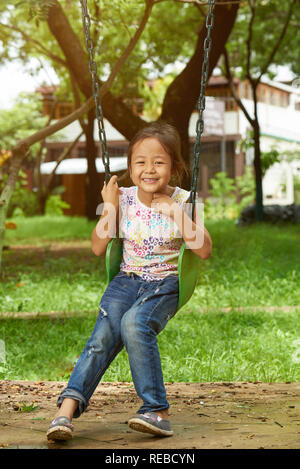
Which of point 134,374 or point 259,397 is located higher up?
point 134,374

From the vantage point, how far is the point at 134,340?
3141 millimetres

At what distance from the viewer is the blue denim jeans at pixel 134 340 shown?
3143mm

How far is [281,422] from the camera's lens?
342 centimetres

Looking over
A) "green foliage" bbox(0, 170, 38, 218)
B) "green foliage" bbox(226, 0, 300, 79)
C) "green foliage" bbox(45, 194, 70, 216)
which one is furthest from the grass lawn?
"green foliage" bbox(45, 194, 70, 216)

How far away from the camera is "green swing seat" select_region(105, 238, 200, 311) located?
327cm

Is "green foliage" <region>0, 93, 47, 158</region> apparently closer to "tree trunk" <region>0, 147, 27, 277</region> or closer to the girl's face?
"tree trunk" <region>0, 147, 27, 277</region>

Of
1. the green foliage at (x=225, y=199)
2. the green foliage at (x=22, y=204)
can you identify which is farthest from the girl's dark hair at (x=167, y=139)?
the green foliage at (x=22, y=204)

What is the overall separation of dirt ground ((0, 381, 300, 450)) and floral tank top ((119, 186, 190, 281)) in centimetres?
72

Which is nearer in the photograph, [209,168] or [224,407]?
[224,407]

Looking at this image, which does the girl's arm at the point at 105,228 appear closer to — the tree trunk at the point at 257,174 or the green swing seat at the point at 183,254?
the green swing seat at the point at 183,254
